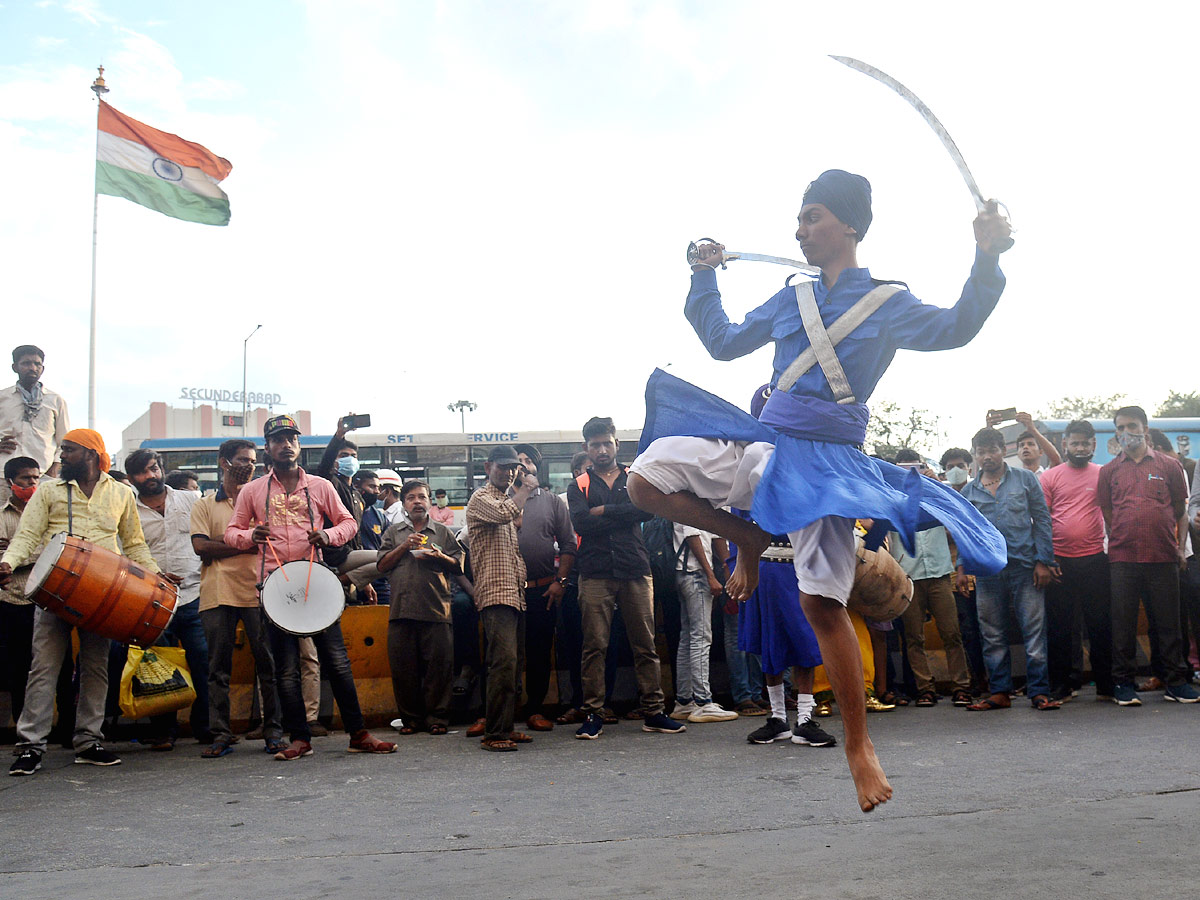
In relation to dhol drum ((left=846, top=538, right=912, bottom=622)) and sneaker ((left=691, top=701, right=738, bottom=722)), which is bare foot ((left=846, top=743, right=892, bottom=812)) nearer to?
dhol drum ((left=846, top=538, right=912, bottom=622))

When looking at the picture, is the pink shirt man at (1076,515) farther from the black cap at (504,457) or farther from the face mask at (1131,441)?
the black cap at (504,457)

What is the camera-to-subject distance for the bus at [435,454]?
20.9m

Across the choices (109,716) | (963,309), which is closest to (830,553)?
(963,309)

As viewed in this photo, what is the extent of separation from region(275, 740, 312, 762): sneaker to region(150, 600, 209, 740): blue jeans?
108cm

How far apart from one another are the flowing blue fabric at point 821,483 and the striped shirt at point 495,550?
12.4 feet

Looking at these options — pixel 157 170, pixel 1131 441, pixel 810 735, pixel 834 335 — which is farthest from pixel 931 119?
pixel 157 170

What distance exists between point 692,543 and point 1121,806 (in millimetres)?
4026

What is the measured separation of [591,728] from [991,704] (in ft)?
10.7

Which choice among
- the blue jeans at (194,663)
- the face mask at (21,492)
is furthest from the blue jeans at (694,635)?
the face mask at (21,492)

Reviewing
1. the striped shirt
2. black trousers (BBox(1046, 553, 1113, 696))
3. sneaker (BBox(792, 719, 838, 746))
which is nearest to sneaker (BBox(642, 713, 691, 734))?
sneaker (BBox(792, 719, 838, 746))

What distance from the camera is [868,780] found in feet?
→ 11.1

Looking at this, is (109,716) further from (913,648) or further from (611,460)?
(913,648)

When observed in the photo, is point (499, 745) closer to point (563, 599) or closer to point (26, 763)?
point (563, 599)

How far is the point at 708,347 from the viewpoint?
13.1ft
